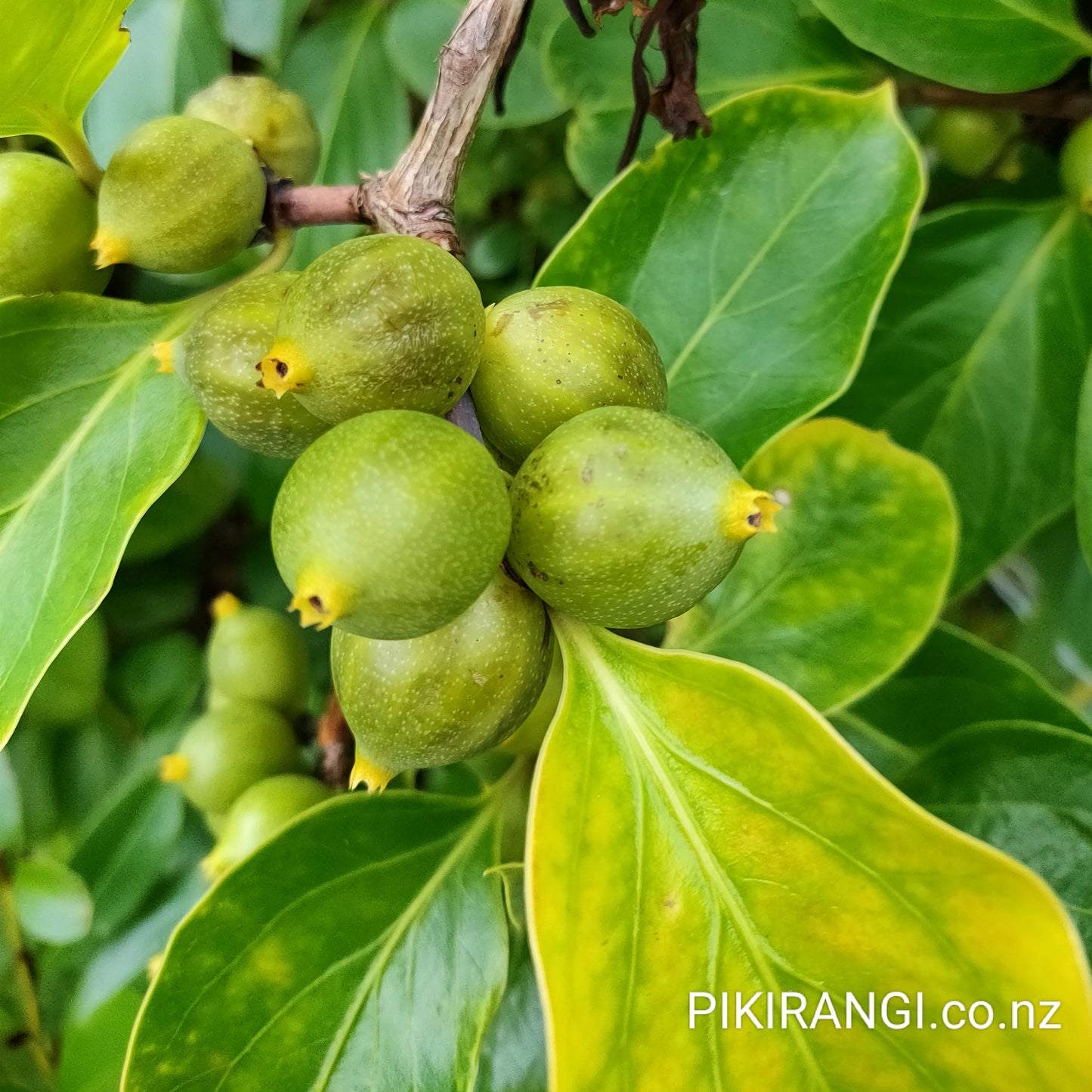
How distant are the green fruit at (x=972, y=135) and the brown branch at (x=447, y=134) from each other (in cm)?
53

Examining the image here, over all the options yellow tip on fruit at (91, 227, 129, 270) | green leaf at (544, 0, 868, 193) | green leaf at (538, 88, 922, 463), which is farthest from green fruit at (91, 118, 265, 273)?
green leaf at (544, 0, 868, 193)

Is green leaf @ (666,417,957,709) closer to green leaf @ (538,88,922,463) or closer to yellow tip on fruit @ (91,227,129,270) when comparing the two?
green leaf @ (538,88,922,463)

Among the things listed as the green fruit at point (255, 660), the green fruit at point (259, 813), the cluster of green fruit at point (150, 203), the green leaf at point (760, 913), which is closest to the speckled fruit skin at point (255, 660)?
the green fruit at point (255, 660)

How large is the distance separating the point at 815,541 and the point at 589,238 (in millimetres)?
301

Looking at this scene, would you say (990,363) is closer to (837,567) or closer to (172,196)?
(837,567)

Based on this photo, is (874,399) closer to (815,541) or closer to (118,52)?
(815,541)

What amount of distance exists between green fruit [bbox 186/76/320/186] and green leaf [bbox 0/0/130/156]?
3.0 inches

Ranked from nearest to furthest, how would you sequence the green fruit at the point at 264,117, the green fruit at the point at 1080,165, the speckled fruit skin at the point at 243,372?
1. the speckled fruit skin at the point at 243,372
2. the green fruit at the point at 264,117
3. the green fruit at the point at 1080,165

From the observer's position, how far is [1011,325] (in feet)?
2.88

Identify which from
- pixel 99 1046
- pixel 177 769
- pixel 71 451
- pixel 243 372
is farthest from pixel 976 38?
pixel 99 1046

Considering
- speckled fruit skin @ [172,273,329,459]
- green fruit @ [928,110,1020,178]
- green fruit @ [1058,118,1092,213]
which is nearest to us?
speckled fruit skin @ [172,273,329,459]

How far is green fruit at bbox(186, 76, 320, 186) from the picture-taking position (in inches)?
25.9

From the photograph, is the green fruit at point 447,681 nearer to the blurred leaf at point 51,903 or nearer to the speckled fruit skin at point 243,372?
the speckled fruit skin at point 243,372

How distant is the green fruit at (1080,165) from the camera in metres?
0.77
